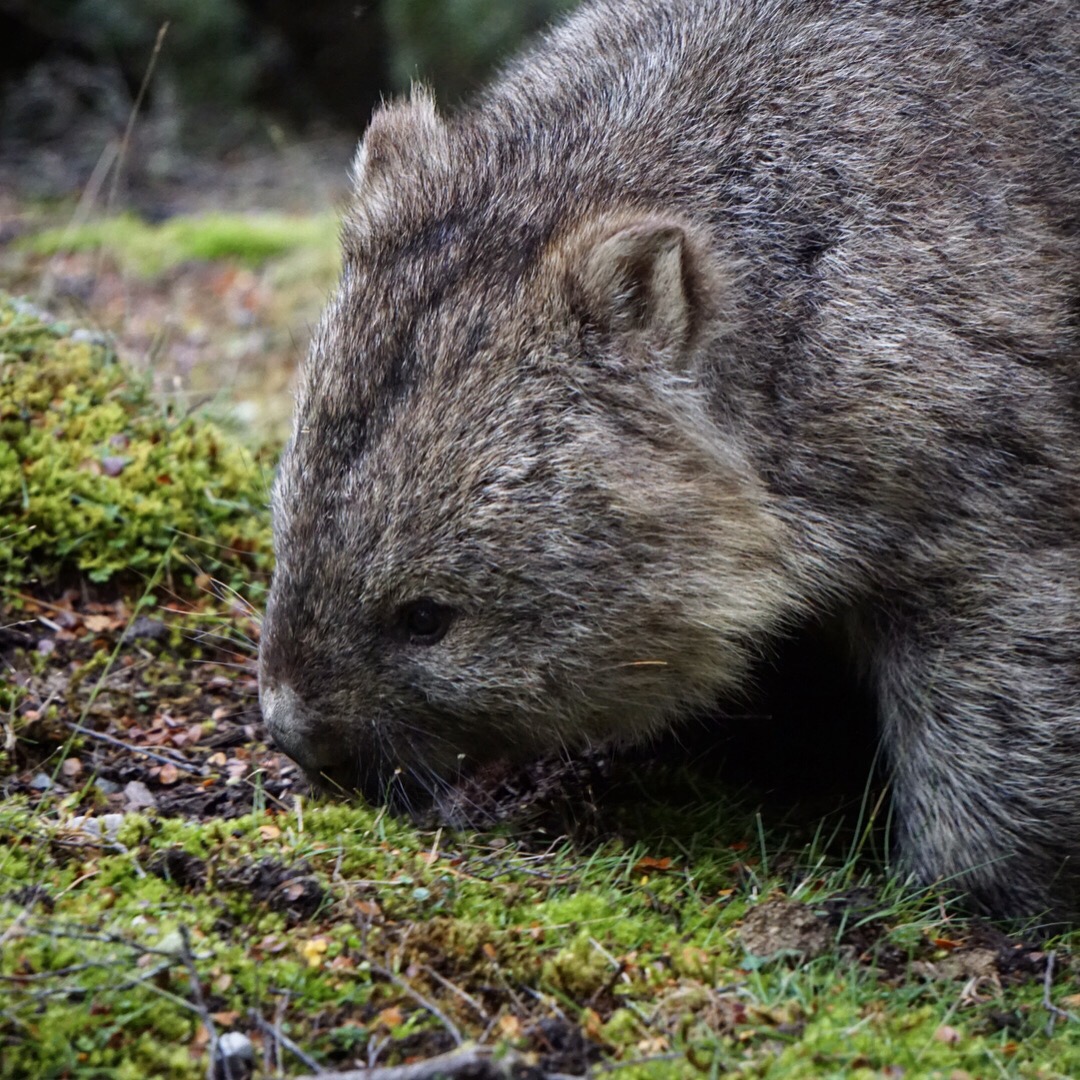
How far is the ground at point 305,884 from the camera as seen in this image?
3.10 meters

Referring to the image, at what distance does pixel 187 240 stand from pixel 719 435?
8056 mm

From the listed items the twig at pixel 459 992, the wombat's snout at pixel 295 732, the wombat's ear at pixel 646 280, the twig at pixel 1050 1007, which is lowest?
the twig at pixel 1050 1007

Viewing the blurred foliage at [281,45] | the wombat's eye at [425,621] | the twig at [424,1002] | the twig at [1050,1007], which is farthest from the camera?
the blurred foliage at [281,45]

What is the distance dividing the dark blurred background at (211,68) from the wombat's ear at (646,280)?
826cm

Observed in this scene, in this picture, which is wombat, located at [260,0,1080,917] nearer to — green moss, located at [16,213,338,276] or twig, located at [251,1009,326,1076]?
twig, located at [251,1009,326,1076]

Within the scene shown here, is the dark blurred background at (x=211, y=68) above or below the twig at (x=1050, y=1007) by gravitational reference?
above

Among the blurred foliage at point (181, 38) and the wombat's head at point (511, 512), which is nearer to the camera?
the wombat's head at point (511, 512)

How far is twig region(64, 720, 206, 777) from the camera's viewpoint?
15.0 ft

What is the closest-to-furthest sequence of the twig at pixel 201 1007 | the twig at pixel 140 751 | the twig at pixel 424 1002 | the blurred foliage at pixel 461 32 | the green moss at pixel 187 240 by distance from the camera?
the twig at pixel 201 1007
the twig at pixel 424 1002
the twig at pixel 140 751
the green moss at pixel 187 240
the blurred foliage at pixel 461 32

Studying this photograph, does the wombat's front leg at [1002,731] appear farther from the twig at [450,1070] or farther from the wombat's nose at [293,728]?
the twig at [450,1070]

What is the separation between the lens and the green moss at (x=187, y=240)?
35.3ft

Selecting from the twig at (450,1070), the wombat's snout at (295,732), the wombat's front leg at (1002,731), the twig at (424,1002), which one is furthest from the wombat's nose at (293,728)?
the wombat's front leg at (1002,731)

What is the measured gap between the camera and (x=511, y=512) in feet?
12.9

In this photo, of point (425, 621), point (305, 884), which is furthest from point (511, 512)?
point (305, 884)
